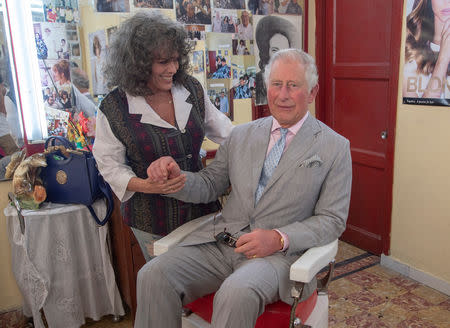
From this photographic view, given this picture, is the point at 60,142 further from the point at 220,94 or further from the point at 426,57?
the point at 426,57

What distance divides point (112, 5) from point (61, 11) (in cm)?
29

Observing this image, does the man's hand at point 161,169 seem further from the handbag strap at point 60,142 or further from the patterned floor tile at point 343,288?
the patterned floor tile at point 343,288

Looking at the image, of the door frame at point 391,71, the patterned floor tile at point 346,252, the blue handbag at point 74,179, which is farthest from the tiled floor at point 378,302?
the blue handbag at point 74,179

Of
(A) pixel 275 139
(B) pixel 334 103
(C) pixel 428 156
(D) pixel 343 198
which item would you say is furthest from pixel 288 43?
(D) pixel 343 198

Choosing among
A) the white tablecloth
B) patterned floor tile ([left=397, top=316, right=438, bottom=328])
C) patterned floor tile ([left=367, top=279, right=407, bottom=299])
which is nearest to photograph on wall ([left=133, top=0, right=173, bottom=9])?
the white tablecloth

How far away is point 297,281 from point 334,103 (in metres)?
2.33

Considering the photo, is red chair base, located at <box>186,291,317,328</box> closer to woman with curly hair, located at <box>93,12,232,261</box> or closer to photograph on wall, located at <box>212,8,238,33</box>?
woman with curly hair, located at <box>93,12,232,261</box>

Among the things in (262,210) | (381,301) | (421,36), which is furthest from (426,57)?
(262,210)

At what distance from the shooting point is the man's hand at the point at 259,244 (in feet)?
4.86

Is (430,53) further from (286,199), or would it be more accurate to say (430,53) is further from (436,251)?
(286,199)

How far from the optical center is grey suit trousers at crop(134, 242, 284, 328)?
1381 millimetres

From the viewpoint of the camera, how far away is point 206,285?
1.61 meters

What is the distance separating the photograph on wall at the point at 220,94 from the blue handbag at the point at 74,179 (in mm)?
1049

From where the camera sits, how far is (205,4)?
2818mm
